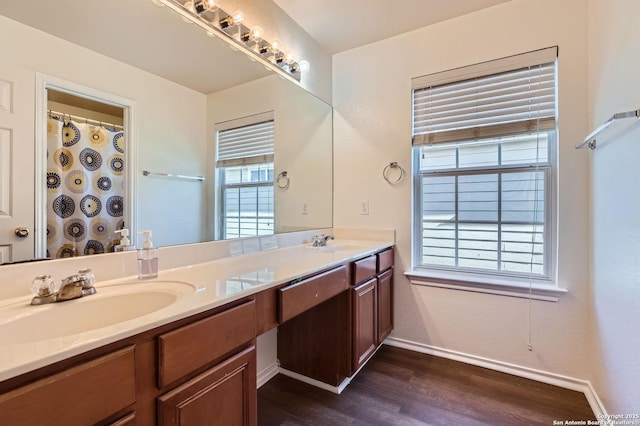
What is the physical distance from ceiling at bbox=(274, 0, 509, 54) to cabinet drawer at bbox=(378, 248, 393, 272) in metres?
Result: 1.65

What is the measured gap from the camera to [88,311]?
0.93 m

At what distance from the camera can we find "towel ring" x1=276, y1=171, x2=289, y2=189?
215 centimetres

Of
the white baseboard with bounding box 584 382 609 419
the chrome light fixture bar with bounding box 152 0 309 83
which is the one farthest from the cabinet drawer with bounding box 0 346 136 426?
the white baseboard with bounding box 584 382 609 419

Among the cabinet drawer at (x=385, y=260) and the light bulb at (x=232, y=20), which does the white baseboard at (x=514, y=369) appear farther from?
the light bulb at (x=232, y=20)

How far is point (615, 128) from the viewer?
54.6 inches

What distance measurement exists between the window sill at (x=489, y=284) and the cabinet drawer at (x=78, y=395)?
193 centimetres

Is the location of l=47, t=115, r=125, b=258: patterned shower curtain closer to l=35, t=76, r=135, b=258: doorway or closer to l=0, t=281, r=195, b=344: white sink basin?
l=35, t=76, r=135, b=258: doorway

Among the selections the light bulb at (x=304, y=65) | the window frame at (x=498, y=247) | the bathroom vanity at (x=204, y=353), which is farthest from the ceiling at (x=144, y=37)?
the window frame at (x=498, y=247)

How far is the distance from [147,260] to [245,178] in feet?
2.69

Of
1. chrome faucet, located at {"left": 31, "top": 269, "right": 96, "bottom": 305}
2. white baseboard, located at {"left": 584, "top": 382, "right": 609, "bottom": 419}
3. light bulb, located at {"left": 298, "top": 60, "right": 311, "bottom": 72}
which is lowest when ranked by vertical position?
white baseboard, located at {"left": 584, "top": 382, "right": 609, "bottom": 419}

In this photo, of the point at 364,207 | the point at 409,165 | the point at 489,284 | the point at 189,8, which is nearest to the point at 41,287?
the point at 189,8

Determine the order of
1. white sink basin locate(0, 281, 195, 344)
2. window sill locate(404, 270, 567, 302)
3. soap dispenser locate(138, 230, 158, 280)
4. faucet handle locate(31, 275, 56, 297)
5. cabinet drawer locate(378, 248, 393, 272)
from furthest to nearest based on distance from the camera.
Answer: cabinet drawer locate(378, 248, 393, 272), window sill locate(404, 270, 567, 302), soap dispenser locate(138, 230, 158, 280), faucet handle locate(31, 275, 56, 297), white sink basin locate(0, 281, 195, 344)

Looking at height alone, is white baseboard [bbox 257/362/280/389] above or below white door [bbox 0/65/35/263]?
below

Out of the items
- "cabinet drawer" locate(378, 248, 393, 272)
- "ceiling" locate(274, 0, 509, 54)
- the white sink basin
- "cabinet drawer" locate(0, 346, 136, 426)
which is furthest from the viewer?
"cabinet drawer" locate(378, 248, 393, 272)
